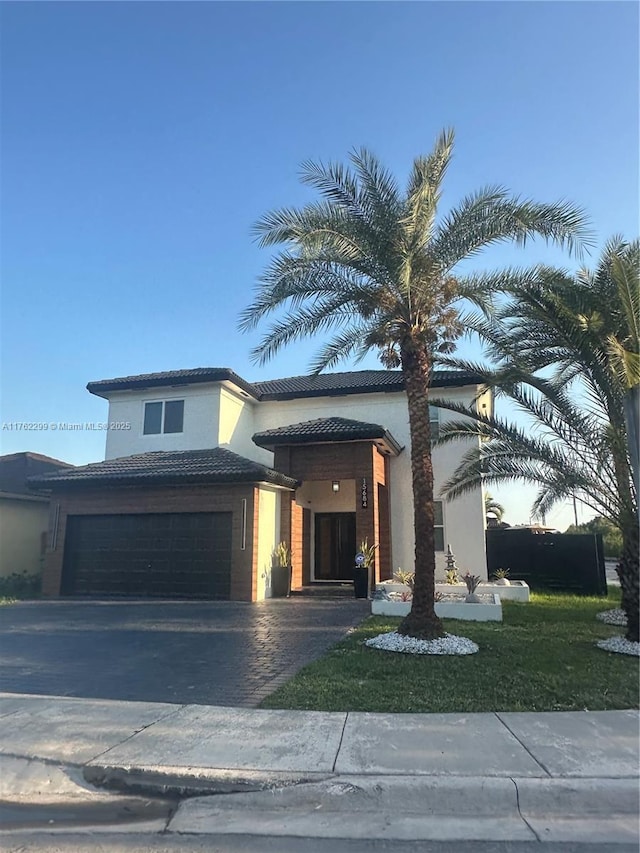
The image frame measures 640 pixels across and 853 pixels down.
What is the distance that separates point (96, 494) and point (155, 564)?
9.15ft

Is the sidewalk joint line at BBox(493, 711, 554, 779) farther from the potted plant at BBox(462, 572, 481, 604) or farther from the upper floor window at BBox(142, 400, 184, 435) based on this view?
the upper floor window at BBox(142, 400, 184, 435)

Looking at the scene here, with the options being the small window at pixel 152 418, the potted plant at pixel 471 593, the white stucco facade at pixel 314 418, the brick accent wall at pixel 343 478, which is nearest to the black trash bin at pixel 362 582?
the brick accent wall at pixel 343 478

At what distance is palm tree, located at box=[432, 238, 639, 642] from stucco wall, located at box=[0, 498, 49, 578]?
15.7 m

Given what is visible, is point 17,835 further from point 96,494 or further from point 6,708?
point 96,494

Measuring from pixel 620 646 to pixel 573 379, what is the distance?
513 cm

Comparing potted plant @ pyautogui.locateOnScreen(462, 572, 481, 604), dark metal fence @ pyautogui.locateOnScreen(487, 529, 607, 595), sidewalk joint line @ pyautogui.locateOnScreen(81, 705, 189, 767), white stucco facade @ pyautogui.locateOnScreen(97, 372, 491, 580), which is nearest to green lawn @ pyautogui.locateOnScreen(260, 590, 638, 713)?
sidewalk joint line @ pyautogui.locateOnScreen(81, 705, 189, 767)

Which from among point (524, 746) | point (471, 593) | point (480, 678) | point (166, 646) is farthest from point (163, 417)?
point (524, 746)

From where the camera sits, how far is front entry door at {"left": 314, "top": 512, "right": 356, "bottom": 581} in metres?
19.5

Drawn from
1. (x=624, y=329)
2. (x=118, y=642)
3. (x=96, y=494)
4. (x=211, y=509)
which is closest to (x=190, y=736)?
(x=118, y=642)

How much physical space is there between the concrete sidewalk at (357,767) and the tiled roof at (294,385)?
13.1 m

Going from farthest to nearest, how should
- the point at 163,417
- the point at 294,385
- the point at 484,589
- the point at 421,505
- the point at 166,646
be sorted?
the point at 294,385 < the point at 163,417 < the point at 484,589 < the point at 421,505 < the point at 166,646

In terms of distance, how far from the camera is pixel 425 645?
9094 mm

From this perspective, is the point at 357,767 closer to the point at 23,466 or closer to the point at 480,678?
the point at 480,678

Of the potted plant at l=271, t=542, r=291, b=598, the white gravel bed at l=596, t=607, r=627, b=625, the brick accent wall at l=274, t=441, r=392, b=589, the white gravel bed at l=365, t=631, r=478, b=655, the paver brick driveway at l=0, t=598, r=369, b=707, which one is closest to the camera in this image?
the paver brick driveway at l=0, t=598, r=369, b=707
